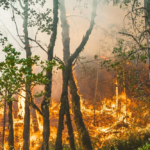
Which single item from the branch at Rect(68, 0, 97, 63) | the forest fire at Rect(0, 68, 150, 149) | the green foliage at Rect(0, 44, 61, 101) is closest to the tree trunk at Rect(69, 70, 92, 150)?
the branch at Rect(68, 0, 97, 63)

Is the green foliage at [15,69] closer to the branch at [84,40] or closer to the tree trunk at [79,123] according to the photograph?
the branch at [84,40]

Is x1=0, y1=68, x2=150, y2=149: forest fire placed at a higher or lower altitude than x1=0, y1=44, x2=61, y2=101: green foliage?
lower

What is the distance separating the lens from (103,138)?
12.3 meters

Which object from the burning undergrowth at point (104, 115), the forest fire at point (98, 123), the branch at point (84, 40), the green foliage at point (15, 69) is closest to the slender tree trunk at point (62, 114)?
the branch at point (84, 40)

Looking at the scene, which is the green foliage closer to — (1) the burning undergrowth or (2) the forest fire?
(1) the burning undergrowth

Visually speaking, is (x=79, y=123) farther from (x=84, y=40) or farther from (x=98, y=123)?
(x=98, y=123)

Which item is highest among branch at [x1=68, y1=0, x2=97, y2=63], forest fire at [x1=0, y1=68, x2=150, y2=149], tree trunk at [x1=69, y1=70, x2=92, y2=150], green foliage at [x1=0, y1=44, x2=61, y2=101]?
branch at [x1=68, y1=0, x2=97, y2=63]

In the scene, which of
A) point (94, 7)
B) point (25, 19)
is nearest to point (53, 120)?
point (25, 19)

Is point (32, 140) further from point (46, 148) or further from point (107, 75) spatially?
point (107, 75)

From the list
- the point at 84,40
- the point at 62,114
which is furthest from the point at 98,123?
the point at 84,40

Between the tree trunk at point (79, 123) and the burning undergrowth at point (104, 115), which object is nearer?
the tree trunk at point (79, 123)

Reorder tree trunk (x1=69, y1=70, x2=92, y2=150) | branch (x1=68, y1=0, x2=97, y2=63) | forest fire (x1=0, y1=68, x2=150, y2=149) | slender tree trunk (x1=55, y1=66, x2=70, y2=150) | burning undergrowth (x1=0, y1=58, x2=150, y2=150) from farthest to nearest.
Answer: forest fire (x1=0, y1=68, x2=150, y2=149), burning undergrowth (x1=0, y1=58, x2=150, y2=150), tree trunk (x1=69, y1=70, x2=92, y2=150), branch (x1=68, y1=0, x2=97, y2=63), slender tree trunk (x1=55, y1=66, x2=70, y2=150)

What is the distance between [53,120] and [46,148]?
55.4ft

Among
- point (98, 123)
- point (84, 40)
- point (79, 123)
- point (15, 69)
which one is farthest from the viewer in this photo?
point (98, 123)
